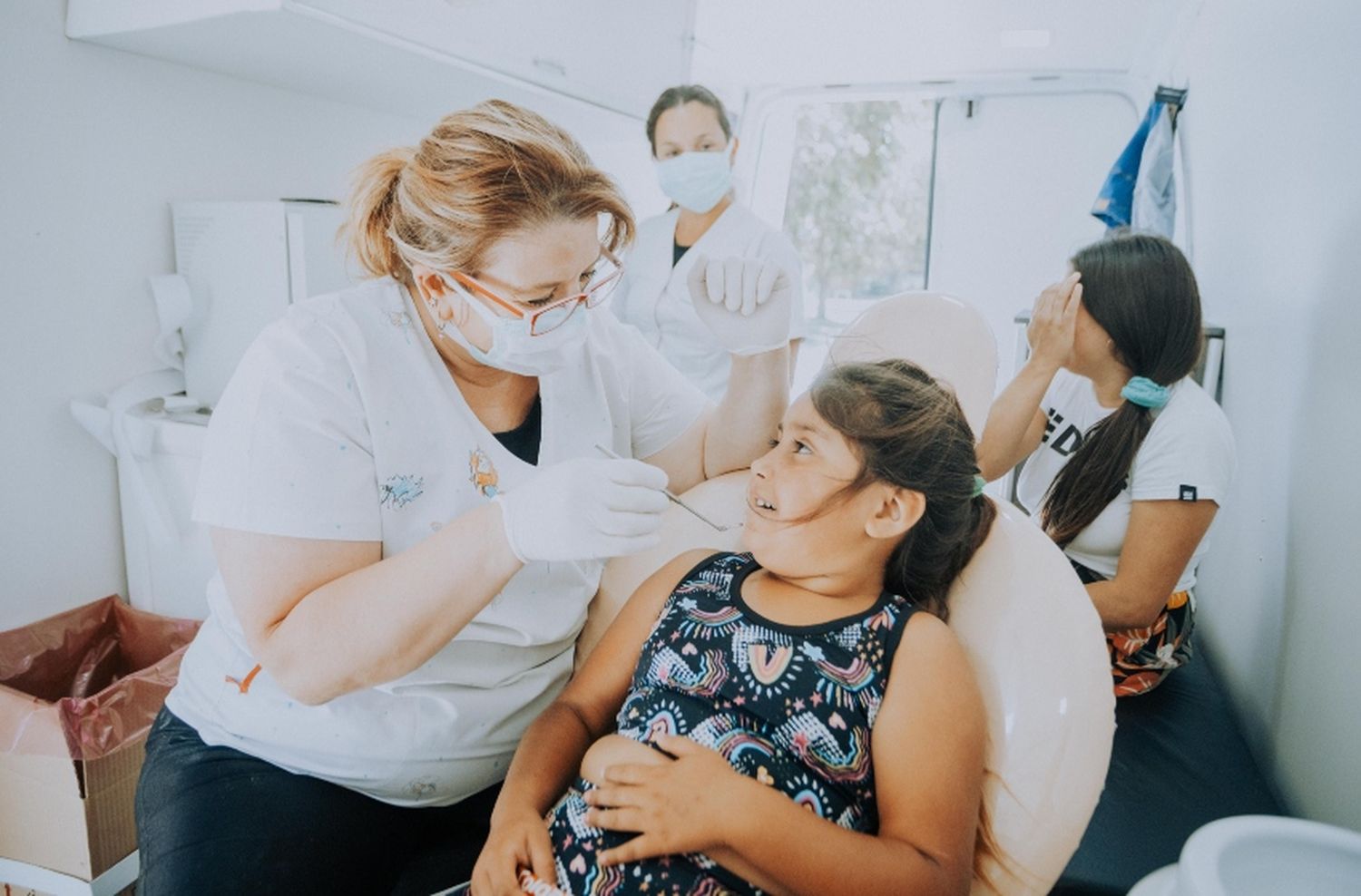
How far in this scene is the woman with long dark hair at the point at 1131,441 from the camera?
1.68m

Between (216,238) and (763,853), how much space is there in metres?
1.92

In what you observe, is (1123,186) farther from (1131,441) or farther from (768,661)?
(768,661)

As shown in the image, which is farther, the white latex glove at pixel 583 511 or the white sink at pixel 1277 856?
the white latex glove at pixel 583 511

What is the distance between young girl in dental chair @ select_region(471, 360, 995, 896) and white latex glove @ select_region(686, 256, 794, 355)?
6.9 inches

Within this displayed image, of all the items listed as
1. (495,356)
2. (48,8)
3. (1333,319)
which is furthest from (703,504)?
(48,8)

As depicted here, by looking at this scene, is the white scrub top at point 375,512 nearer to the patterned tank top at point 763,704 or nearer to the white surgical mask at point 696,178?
the patterned tank top at point 763,704

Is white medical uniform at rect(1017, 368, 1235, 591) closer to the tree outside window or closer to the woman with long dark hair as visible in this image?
the woman with long dark hair

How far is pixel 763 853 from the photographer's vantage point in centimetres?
95

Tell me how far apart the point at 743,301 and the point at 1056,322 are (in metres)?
0.88

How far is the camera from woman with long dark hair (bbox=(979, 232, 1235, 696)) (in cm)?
168

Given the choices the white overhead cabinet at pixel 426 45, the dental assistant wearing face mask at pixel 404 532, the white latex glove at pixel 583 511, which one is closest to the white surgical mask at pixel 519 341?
the dental assistant wearing face mask at pixel 404 532

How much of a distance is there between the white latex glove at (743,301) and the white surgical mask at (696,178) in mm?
1038

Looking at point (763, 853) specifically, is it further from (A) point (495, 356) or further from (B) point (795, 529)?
(A) point (495, 356)

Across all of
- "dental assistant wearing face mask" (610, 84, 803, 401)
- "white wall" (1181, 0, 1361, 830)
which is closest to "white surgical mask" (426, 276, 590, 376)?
"dental assistant wearing face mask" (610, 84, 803, 401)
